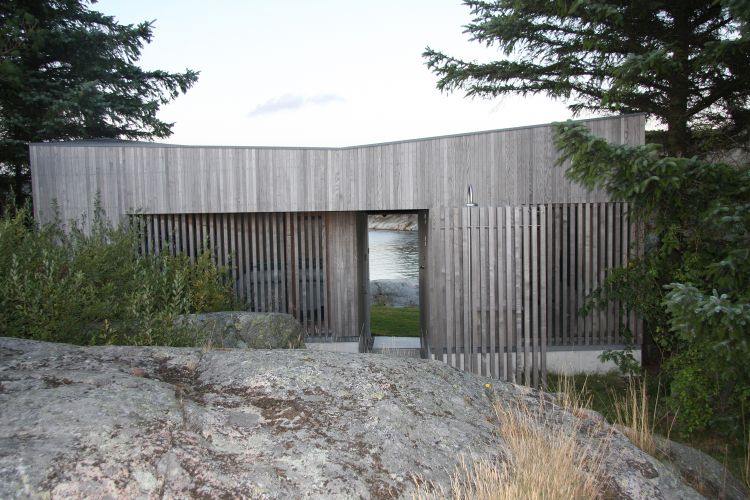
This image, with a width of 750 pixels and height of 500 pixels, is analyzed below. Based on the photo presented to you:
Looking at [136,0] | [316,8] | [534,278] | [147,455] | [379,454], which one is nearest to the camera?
[147,455]

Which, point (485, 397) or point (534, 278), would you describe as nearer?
point (485, 397)

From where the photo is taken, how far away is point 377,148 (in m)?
8.25

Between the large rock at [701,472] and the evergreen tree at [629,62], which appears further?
the evergreen tree at [629,62]

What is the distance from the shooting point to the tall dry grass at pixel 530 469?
214cm

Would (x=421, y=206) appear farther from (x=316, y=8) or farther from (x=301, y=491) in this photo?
(x=301, y=491)

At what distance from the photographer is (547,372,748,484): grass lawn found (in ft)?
18.0

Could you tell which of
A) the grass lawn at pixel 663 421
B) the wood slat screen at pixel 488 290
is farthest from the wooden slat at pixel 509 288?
the grass lawn at pixel 663 421

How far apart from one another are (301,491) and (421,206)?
21.3ft

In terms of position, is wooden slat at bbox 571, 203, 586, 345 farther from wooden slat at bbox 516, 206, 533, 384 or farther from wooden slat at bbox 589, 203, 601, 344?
wooden slat at bbox 516, 206, 533, 384

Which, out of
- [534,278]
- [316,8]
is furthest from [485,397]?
[316,8]

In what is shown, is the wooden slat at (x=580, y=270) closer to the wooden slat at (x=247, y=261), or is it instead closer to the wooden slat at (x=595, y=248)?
the wooden slat at (x=595, y=248)

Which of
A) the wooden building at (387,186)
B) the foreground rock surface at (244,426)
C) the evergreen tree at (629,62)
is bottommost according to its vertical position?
the foreground rock surface at (244,426)

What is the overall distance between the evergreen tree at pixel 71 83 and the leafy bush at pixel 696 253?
33.7ft

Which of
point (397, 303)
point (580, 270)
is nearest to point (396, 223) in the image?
point (397, 303)
